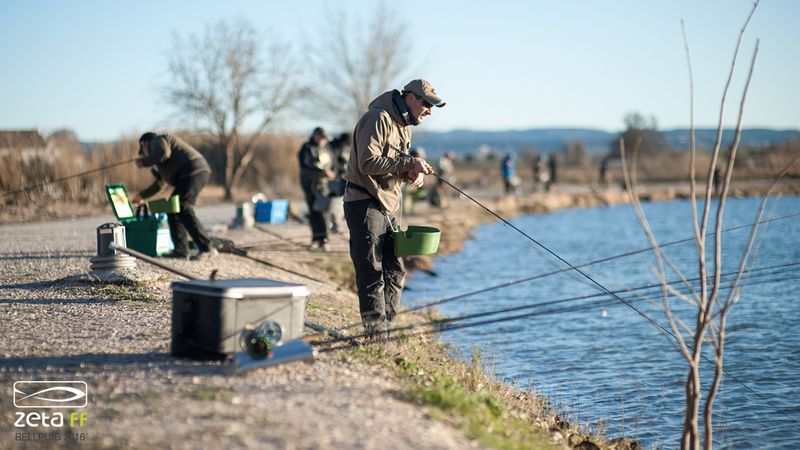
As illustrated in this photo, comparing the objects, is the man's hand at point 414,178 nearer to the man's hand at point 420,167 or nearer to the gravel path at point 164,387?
the man's hand at point 420,167

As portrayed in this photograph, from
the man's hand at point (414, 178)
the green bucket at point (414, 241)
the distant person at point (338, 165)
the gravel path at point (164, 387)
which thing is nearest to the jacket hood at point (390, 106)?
the man's hand at point (414, 178)

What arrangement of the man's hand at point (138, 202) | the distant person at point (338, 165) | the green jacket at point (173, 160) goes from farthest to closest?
1. the distant person at point (338, 165)
2. the man's hand at point (138, 202)
3. the green jacket at point (173, 160)

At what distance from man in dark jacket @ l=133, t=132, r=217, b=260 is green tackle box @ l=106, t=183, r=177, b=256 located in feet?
0.74

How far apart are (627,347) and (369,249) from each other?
6000mm

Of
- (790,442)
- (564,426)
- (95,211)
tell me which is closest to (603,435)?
(564,426)

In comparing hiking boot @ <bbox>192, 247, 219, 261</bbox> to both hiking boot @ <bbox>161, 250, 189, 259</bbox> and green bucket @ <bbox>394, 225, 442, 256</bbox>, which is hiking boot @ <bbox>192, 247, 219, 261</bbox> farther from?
green bucket @ <bbox>394, 225, 442, 256</bbox>

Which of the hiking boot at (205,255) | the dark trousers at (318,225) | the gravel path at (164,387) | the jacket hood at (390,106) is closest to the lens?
the gravel path at (164,387)

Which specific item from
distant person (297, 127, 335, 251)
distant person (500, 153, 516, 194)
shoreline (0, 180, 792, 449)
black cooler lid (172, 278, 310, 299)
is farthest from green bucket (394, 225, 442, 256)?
distant person (500, 153, 516, 194)

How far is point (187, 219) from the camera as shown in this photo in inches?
461

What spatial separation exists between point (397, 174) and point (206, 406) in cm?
282

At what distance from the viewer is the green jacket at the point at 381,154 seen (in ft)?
23.6

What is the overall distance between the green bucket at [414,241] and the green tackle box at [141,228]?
5.45m

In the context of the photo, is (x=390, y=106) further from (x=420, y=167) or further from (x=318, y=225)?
(x=318, y=225)

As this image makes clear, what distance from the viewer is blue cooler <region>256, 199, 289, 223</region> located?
18.1m
